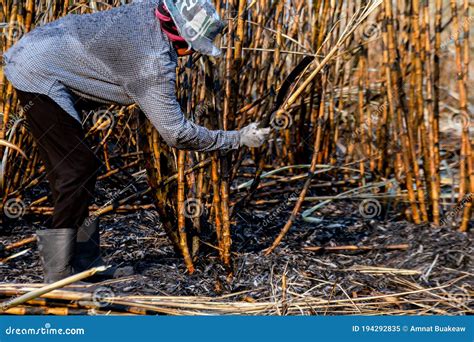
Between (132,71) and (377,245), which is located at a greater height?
(132,71)

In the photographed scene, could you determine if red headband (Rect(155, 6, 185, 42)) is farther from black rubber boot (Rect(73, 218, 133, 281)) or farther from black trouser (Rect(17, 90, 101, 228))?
black rubber boot (Rect(73, 218, 133, 281))

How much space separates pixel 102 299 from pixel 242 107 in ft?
4.06

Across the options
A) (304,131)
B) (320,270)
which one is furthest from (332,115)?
(320,270)

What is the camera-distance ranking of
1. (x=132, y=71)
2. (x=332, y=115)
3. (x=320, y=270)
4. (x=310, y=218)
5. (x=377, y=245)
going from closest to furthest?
1. (x=132, y=71)
2. (x=320, y=270)
3. (x=377, y=245)
4. (x=310, y=218)
5. (x=332, y=115)

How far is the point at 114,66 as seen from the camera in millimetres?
2785

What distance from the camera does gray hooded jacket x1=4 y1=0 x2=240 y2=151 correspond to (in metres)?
2.70

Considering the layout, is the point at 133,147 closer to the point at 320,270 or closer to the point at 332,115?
the point at 332,115

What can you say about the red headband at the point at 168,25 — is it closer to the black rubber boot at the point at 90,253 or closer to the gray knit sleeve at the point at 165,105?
the gray knit sleeve at the point at 165,105

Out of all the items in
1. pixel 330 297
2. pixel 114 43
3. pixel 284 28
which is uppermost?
pixel 284 28

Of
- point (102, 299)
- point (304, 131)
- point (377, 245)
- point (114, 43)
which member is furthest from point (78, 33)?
point (304, 131)

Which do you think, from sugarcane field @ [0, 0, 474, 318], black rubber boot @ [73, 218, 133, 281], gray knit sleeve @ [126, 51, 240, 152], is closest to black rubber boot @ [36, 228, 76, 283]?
sugarcane field @ [0, 0, 474, 318]

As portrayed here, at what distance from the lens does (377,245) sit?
11.5 ft

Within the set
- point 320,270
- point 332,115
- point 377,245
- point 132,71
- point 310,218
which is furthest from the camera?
point 332,115

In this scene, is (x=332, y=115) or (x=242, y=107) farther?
(x=332, y=115)
